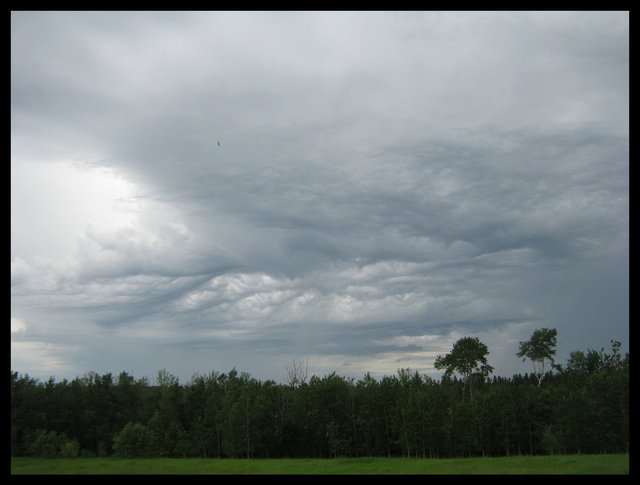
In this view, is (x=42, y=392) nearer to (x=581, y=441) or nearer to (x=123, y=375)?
(x=123, y=375)

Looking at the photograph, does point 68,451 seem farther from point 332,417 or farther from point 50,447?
point 332,417

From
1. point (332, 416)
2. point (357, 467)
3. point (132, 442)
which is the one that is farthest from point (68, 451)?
point (332, 416)

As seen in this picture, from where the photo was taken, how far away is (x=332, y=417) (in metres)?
71.8

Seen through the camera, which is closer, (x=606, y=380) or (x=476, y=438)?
(x=606, y=380)

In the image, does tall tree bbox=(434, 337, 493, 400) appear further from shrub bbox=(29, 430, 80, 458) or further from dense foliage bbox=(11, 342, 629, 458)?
shrub bbox=(29, 430, 80, 458)

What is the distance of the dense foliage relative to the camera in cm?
6006

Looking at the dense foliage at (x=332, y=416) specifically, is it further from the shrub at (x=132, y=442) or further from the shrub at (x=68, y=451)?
the shrub at (x=68, y=451)

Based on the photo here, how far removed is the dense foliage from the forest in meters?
0.14

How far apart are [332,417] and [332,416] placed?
0.31m

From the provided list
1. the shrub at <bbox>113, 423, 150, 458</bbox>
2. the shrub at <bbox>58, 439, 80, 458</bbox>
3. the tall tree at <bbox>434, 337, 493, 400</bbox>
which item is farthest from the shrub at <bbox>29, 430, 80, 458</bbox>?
the tall tree at <bbox>434, 337, 493, 400</bbox>

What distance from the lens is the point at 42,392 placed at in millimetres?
60219
